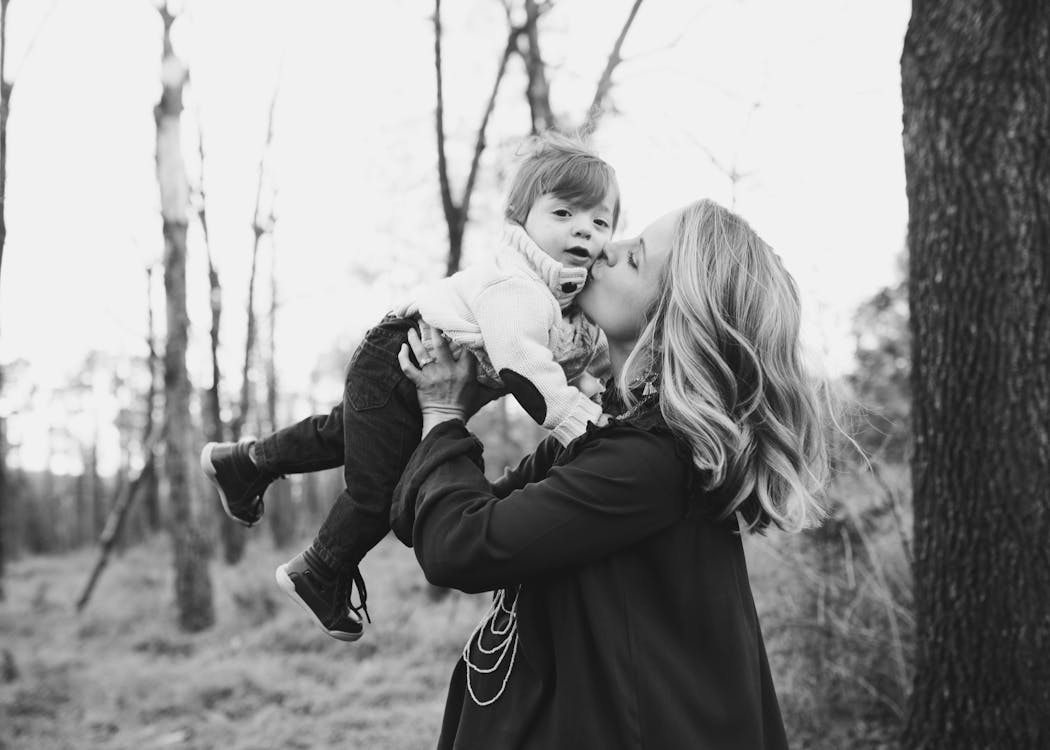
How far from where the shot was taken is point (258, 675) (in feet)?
24.2

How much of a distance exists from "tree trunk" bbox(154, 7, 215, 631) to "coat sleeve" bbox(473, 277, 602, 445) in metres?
8.41

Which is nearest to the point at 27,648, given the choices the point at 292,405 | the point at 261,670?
the point at 261,670

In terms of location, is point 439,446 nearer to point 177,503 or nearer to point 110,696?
point 110,696

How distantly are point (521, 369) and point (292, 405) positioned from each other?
42.5m

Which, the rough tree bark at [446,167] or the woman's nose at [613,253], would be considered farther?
the rough tree bark at [446,167]

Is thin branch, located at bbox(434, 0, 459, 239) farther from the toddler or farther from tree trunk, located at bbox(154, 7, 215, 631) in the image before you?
the toddler

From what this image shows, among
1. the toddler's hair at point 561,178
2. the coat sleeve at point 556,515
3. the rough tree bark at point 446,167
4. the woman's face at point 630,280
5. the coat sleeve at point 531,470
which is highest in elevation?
the rough tree bark at point 446,167

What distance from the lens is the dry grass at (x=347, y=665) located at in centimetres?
510

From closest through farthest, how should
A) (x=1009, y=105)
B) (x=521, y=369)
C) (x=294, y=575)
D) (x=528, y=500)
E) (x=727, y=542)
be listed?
(x=528, y=500), (x=727, y=542), (x=521, y=369), (x=294, y=575), (x=1009, y=105)

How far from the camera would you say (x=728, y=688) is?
69.4 inches

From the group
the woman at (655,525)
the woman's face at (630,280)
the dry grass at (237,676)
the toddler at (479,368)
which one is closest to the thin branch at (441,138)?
the dry grass at (237,676)

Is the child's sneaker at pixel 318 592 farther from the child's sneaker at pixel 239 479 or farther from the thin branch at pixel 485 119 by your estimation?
the thin branch at pixel 485 119

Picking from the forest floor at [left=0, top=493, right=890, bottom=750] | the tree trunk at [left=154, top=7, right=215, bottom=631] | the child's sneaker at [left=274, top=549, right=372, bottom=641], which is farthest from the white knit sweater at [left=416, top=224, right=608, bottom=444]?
the tree trunk at [left=154, top=7, right=215, bottom=631]

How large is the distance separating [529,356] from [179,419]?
860cm
